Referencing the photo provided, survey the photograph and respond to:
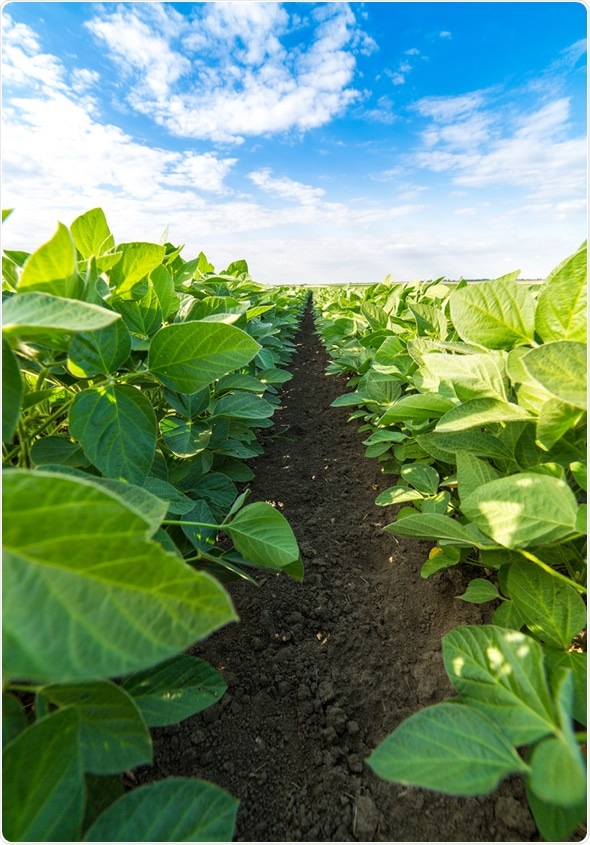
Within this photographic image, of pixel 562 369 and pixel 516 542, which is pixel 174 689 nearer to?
pixel 516 542

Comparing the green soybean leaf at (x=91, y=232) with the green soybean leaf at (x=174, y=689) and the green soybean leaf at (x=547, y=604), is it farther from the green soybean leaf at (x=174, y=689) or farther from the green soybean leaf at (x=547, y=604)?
the green soybean leaf at (x=547, y=604)

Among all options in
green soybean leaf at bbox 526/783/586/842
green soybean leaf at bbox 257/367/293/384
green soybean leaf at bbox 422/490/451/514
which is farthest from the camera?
green soybean leaf at bbox 257/367/293/384

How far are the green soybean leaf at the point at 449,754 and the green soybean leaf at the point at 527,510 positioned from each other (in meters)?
0.31

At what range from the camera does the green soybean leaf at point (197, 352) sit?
1052mm

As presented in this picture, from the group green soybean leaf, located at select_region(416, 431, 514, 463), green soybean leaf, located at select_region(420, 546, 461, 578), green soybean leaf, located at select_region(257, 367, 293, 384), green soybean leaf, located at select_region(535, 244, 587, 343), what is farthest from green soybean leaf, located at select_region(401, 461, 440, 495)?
green soybean leaf, located at select_region(257, 367, 293, 384)

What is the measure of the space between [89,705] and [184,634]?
379mm

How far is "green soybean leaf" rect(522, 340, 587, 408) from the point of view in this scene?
821 millimetres

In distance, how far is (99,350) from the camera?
101 centimetres

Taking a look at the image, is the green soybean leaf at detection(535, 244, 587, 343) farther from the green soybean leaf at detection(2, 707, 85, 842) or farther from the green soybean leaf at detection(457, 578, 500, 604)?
the green soybean leaf at detection(2, 707, 85, 842)

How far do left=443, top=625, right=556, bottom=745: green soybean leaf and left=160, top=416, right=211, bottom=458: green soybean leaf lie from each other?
37.5 inches

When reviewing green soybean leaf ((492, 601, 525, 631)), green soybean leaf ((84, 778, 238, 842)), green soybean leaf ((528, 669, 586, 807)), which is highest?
green soybean leaf ((528, 669, 586, 807))

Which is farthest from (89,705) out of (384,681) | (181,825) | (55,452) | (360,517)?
(360,517)

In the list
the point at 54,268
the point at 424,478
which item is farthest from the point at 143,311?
the point at 424,478

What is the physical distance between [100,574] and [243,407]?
4.28 ft
